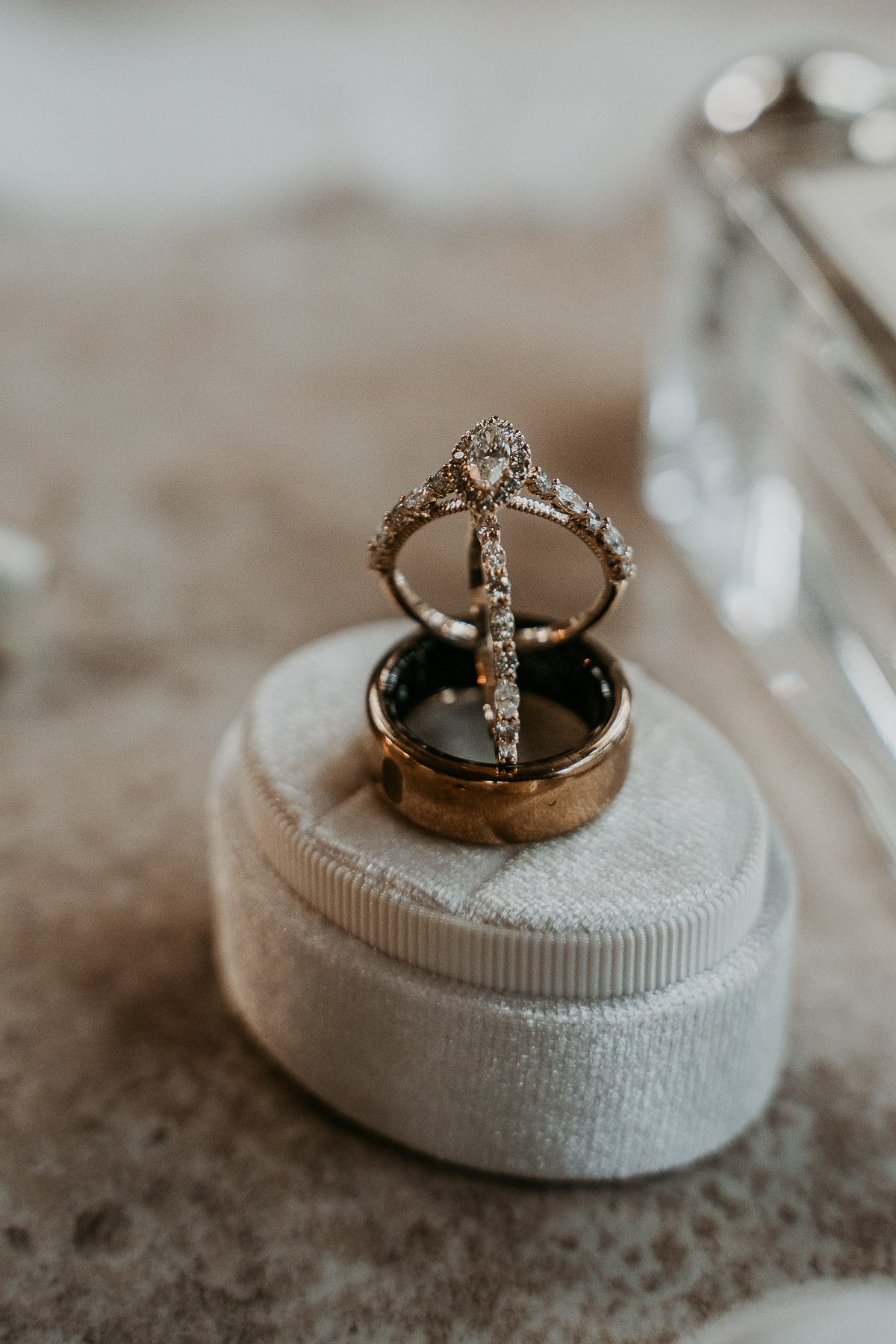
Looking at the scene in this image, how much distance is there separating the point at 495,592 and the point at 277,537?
474 millimetres

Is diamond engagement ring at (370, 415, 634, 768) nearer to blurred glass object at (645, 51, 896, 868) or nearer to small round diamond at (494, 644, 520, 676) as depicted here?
small round diamond at (494, 644, 520, 676)

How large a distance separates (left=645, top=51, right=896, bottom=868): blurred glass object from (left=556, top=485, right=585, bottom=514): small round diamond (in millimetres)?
266

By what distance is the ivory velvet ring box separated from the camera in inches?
18.1

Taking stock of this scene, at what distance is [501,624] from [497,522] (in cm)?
4

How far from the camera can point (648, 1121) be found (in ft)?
1.62

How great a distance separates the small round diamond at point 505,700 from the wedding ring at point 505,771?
2 centimetres

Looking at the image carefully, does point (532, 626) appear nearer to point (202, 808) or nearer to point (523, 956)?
point (523, 956)

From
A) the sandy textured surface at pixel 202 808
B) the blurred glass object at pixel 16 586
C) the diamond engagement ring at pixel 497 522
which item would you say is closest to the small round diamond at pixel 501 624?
the diamond engagement ring at pixel 497 522

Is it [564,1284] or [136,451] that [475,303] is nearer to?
[136,451]

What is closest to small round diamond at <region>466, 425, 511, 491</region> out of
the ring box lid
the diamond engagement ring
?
the diamond engagement ring

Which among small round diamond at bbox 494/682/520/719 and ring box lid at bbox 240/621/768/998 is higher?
small round diamond at bbox 494/682/520/719

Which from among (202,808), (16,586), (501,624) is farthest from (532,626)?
(16,586)

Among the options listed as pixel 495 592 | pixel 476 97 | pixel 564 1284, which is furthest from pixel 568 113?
pixel 564 1284

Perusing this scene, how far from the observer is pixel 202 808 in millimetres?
708
